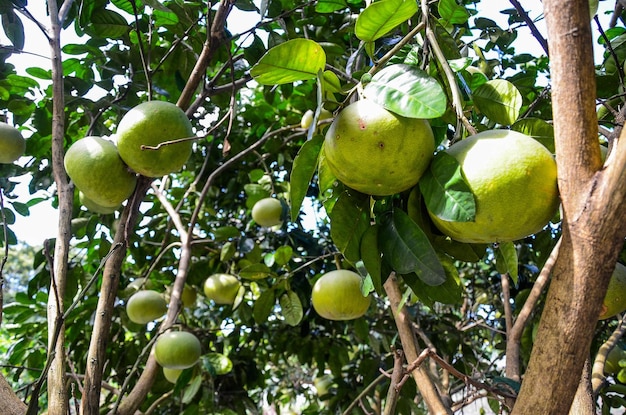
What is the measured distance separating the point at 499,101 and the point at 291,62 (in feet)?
1.26

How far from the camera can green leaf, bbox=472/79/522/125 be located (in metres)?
0.96

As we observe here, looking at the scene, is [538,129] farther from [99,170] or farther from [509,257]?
[99,170]

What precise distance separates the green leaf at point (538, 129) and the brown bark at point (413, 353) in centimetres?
77

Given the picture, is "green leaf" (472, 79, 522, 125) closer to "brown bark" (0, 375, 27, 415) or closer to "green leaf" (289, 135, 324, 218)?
"green leaf" (289, 135, 324, 218)

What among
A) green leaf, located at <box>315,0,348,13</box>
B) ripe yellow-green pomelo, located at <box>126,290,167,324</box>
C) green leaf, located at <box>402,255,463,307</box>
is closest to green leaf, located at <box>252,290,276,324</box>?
ripe yellow-green pomelo, located at <box>126,290,167,324</box>

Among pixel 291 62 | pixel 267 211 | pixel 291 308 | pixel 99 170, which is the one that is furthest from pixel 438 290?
pixel 267 211

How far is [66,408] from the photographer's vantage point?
1220 mm

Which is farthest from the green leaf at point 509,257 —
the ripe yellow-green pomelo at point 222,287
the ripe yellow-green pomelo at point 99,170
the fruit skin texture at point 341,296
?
the ripe yellow-green pomelo at point 222,287

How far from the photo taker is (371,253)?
91cm

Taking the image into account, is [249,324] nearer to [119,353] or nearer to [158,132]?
[119,353]

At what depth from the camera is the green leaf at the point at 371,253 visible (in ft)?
2.95

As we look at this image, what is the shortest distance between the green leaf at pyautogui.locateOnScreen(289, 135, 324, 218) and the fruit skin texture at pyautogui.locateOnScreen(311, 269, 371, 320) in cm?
139

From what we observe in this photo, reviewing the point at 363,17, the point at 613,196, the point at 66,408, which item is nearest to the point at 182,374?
the point at 66,408

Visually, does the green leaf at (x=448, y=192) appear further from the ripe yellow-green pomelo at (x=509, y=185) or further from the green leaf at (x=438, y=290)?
the green leaf at (x=438, y=290)
